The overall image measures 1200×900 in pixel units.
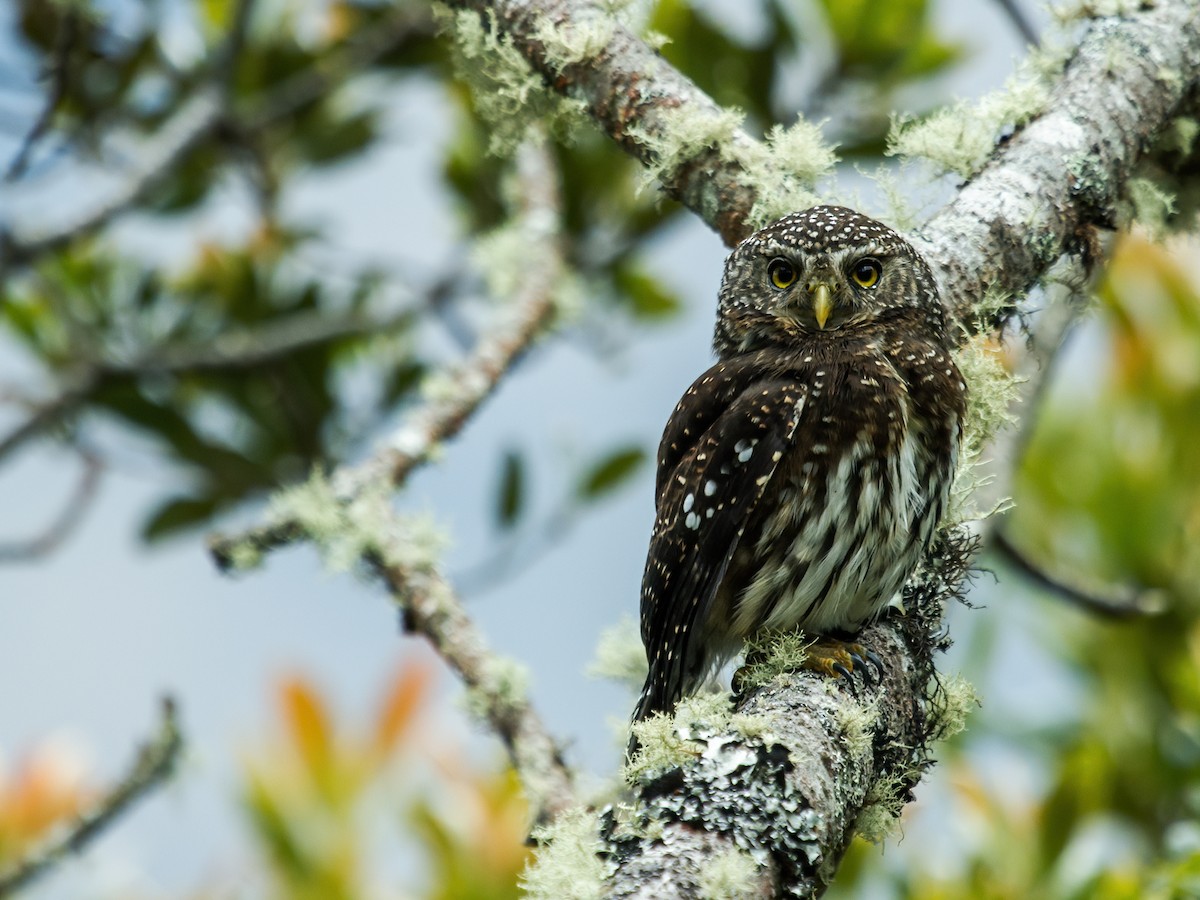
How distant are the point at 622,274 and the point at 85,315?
1618mm

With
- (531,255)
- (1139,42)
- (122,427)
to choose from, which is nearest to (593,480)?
(531,255)

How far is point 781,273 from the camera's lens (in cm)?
281

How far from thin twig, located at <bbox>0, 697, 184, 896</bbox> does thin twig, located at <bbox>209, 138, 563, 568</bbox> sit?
37 cm

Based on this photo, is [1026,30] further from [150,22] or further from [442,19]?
[150,22]

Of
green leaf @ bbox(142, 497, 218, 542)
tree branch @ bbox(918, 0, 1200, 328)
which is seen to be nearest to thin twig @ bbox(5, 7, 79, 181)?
green leaf @ bbox(142, 497, 218, 542)

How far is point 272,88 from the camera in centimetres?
468

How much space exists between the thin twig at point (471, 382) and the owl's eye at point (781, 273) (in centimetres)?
79

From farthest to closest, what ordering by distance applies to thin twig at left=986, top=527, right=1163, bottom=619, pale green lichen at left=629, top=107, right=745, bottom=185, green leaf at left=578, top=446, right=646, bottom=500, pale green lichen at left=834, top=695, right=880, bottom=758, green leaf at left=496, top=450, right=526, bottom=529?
1. green leaf at left=578, top=446, right=646, bottom=500
2. green leaf at left=496, top=450, right=526, bottom=529
3. thin twig at left=986, top=527, right=1163, bottom=619
4. pale green lichen at left=629, top=107, right=745, bottom=185
5. pale green lichen at left=834, top=695, right=880, bottom=758

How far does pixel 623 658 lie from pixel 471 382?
79 cm

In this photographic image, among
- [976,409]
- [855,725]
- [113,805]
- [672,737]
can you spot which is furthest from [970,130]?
[113,805]

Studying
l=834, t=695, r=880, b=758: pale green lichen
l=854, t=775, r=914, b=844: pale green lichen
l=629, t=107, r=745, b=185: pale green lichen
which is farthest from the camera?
l=629, t=107, r=745, b=185: pale green lichen

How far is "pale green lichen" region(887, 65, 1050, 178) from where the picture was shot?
2.78 metres

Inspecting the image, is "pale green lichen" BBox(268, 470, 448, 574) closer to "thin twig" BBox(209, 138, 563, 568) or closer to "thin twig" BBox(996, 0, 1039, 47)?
"thin twig" BBox(209, 138, 563, 568)

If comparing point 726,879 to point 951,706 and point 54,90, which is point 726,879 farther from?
point 54,90
